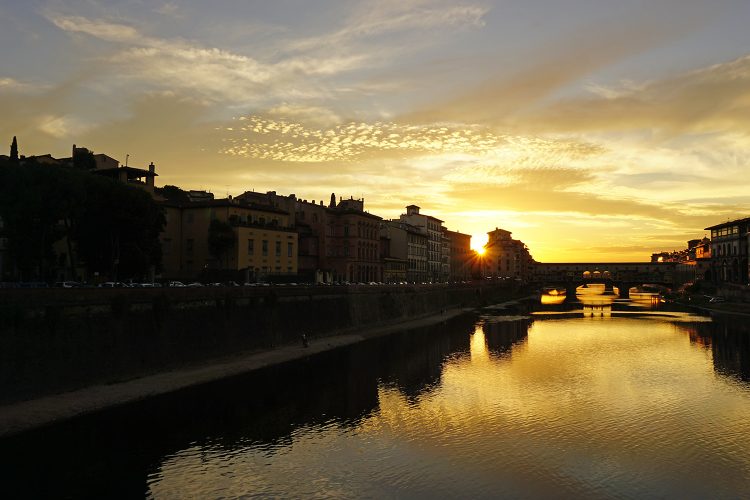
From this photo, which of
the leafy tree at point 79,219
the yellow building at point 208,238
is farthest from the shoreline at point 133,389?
the yellow building at point 208,238

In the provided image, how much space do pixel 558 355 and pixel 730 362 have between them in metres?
16.9

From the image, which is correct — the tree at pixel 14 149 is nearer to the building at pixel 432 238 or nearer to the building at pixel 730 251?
the building at pixel 432 238

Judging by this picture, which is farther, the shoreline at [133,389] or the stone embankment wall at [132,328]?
the stone embankment wall at [132,328]

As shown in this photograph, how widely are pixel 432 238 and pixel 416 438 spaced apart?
446ft

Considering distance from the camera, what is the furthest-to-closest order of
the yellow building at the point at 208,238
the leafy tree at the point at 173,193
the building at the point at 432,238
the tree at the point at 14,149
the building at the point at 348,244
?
the building at the point at 432,238
the building at the point at 348,244
the leafy tree at the point at 173,193
the yellow building at the point at 208,238
the tree at the point at 14,149

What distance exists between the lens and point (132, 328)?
44312mm

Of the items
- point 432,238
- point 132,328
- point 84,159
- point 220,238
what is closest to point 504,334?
point 220,238

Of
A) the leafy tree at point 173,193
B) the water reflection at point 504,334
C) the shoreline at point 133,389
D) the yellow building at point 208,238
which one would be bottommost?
the water reflection at point 504,334

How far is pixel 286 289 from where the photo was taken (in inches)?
2589

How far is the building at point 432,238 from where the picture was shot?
533 feet

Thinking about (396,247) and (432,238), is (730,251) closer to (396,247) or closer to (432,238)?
(432,238)

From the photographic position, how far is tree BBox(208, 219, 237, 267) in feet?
247

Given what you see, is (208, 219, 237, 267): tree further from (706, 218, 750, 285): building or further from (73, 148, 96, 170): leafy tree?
(706, 218, 750, 285): building

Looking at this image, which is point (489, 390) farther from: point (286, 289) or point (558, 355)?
point (286, 289)
